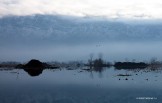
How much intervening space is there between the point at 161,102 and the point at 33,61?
8690 centimetres

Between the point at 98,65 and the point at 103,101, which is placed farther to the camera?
the point at 98,65

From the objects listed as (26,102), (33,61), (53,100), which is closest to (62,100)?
(53,100)

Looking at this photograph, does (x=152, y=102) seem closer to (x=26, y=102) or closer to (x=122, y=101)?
(x=122, y=101)

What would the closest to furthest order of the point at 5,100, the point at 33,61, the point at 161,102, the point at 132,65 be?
the point at 161,102
the point at 5,100
the point at 33,61
the point at 132,65

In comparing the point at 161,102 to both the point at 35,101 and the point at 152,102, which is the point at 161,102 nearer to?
the point at 152,102

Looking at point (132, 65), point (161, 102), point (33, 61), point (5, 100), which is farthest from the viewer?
point (132, 65)

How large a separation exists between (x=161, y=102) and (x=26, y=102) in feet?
36.6

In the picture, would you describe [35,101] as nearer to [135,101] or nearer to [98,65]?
[135,101]

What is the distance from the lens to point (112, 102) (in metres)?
29.1

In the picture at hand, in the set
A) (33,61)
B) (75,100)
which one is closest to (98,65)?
(33,61)

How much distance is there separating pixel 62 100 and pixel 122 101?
527 cm

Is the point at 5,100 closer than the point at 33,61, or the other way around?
the point at 5,100

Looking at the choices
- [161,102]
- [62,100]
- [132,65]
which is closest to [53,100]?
[62,100]

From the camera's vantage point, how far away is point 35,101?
29.8 meters
